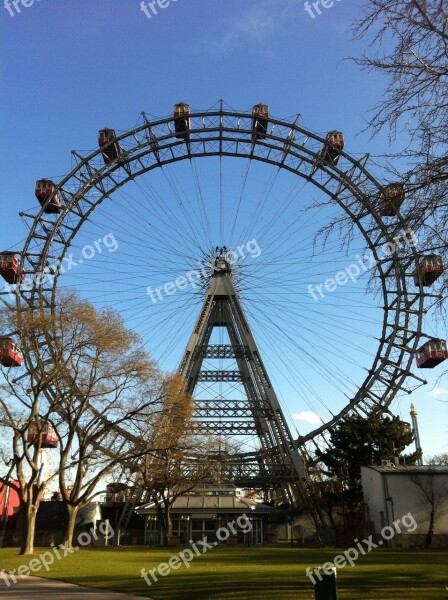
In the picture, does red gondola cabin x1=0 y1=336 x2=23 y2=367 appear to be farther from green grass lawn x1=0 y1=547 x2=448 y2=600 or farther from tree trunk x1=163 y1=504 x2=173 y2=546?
green grass lawn x1=0 y1=547 x2=448 y2=600

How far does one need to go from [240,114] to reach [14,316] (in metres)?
25.4

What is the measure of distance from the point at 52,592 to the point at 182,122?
118 ft

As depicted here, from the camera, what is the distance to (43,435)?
93.8 feet

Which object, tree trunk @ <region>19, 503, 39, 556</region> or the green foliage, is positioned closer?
tree trunk @ <region>19, 503, 39, 556</region>

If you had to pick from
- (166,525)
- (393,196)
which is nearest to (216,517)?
(166,525)

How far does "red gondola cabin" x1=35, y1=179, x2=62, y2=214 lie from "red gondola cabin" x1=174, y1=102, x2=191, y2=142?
10060 millimetres

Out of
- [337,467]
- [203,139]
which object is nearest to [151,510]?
[337,467]

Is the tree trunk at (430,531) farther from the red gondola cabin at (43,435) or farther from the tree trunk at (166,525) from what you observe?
the red gondola cabin at (43,435)

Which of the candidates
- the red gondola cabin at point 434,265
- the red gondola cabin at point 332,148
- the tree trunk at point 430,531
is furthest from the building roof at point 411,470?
the red gondola cabin at point 332,148

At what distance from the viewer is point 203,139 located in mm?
42906

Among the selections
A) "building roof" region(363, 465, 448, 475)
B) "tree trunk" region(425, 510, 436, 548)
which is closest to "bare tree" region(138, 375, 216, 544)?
"building roof" region(363, 465, 448, 475)

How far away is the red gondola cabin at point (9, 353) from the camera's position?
32.0 m

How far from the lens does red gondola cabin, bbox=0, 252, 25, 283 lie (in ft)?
128

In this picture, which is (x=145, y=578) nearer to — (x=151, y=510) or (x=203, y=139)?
(x=151, y=510)
